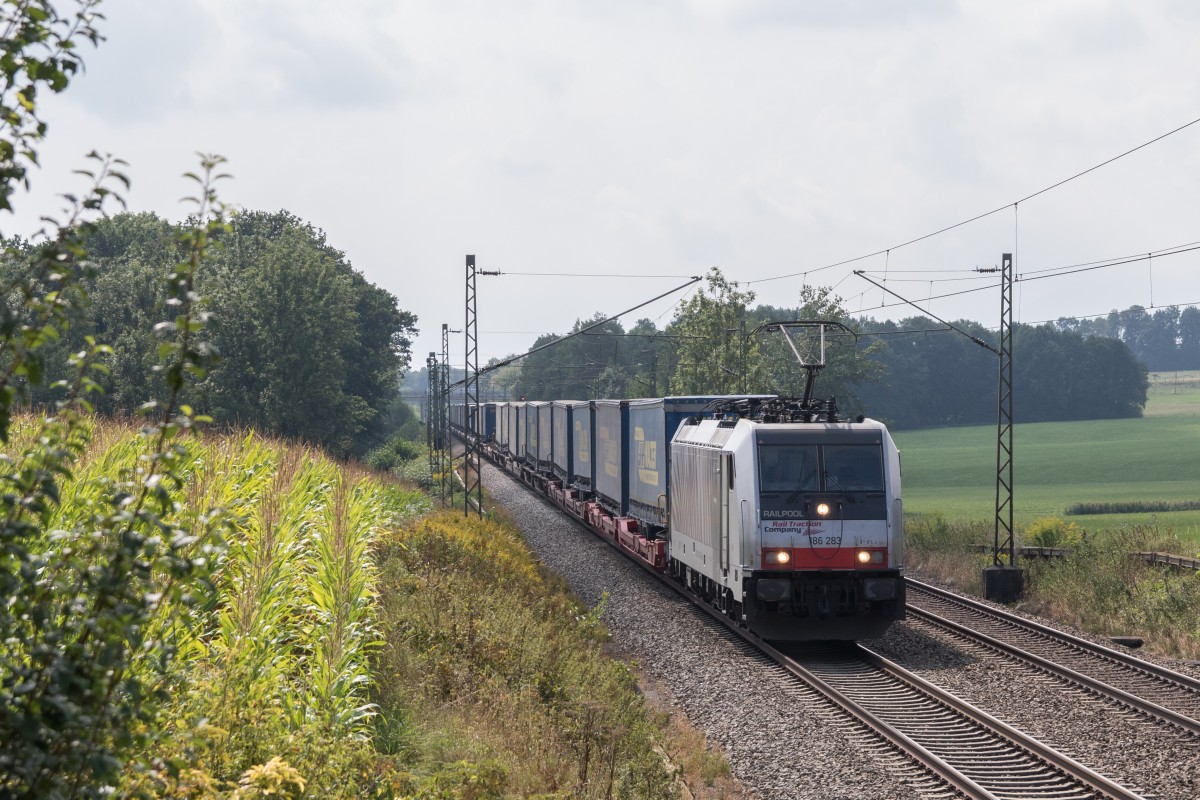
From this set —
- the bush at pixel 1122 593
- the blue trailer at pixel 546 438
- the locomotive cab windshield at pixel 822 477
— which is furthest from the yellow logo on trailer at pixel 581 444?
the locomotive cab windshield at pixel 822 477

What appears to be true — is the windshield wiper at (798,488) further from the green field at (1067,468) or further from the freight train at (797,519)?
the green field at (1067,468)

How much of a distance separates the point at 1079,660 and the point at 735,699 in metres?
5.45

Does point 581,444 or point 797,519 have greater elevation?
point 581,444

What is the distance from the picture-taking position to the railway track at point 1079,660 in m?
13.8

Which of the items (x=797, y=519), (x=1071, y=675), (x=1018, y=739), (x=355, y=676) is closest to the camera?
(x=355, y=676)

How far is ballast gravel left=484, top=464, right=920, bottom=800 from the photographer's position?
1100 centimetres

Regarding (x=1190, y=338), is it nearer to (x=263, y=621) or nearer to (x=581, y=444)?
(x=581, y=444)

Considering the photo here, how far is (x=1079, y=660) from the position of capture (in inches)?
647

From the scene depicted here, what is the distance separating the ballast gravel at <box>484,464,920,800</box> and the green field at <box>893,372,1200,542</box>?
716 inches

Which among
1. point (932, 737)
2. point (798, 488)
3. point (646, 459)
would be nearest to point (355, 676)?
point (932, 737)

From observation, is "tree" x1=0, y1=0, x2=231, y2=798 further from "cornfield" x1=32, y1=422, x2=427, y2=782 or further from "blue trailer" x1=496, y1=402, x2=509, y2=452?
"blue trailer" x1=496, y1=402, x2=509, y2=452

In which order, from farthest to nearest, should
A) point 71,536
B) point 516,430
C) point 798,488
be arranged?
point 516,430, point 798,488, point 71,536

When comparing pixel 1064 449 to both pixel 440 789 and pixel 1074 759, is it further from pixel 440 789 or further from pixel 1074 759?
pixel 440 789

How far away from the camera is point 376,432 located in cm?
7688
